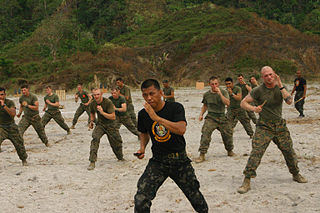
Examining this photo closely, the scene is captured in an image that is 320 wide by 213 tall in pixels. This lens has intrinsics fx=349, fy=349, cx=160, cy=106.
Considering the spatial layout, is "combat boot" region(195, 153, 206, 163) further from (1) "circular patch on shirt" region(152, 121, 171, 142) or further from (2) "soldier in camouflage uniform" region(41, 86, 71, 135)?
(2) "soldier in camouflage uniform" region(41, 86, 71, 135)

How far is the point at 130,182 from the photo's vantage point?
23.5ft

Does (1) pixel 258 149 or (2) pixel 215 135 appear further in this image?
(2) pixel 215 135

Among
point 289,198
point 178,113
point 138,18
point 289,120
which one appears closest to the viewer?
point 178,113

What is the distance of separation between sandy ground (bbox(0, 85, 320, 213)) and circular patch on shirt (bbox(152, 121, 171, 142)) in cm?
171

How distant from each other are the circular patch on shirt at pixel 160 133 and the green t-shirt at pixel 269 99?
234cm

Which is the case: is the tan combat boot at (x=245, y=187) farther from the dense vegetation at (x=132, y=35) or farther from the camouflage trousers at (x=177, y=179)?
the dense vegetation at (x=132, y=35)

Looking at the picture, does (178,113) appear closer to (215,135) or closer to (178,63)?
(215,135)

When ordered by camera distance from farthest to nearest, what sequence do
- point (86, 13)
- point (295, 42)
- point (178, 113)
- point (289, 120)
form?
point (86, 13)
point (295, 42)
point (289, 120)
point (178, 113)

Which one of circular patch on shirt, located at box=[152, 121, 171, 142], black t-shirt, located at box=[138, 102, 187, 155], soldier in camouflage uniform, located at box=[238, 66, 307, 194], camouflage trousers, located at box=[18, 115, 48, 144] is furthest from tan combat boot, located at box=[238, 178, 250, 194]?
camouflage trousers, located at box=[18, 115, 48, 144]

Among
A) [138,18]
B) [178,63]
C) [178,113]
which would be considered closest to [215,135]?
[178,113]

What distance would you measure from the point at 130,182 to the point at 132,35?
170ft

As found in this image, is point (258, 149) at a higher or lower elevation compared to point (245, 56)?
lower

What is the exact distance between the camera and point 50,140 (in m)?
12.3

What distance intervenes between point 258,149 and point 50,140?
849cm
